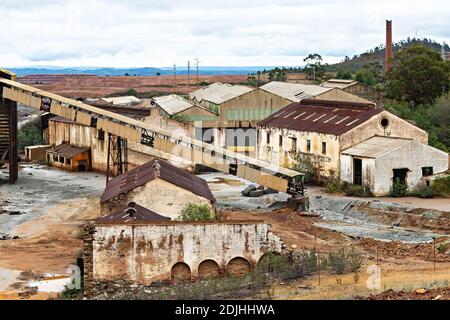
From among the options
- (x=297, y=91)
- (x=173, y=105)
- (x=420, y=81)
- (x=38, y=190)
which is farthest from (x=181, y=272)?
(x=420, y=81)

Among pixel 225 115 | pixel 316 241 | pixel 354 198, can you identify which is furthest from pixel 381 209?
pixel 225 115

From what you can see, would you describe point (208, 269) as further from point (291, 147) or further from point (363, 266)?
point (291, 147)

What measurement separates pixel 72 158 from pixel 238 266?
29302mm

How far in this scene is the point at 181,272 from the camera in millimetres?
23719

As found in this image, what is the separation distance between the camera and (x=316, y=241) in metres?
30.3

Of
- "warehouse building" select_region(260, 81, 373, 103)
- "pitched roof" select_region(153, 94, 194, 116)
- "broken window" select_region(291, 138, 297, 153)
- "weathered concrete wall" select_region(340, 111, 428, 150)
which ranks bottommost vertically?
"broken window" select_region(291, 138, 297, 153)

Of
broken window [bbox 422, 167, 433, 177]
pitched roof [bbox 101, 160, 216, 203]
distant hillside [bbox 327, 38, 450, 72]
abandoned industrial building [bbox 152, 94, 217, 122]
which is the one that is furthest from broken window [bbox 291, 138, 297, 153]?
distant hillside [bbox 327, 38, 450, 72]

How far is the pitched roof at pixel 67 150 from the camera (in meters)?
52.6

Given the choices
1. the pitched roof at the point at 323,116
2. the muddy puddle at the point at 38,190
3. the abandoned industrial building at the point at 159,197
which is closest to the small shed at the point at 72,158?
the muddy puddle at the point at 38,190

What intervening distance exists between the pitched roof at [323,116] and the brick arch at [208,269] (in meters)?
19.1

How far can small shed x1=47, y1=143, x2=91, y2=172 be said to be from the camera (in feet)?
172

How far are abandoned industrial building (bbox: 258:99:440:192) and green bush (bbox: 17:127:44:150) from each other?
1881 cm

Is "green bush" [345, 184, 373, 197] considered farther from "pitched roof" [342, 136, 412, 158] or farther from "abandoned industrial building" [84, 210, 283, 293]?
"abandoned industrial building" [84, 210, 283, 293]

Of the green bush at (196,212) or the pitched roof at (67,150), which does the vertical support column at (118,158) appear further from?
the green bush at (196,212)
